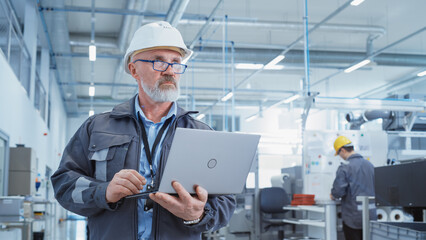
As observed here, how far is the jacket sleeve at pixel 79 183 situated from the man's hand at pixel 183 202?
20 cm

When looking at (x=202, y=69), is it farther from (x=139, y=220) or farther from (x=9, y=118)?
(x=139, y=220)

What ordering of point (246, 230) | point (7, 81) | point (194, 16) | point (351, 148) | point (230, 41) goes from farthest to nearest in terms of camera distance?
point (230, 41)
point (194, 16)
point (246, 230)
point (7, 81)
point (351, 148)

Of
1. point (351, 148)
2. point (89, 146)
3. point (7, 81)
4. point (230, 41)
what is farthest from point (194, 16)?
point (89, 146)

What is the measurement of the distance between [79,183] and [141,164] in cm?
21

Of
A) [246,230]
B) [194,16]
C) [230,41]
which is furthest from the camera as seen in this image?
[230,41]

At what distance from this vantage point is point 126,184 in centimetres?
140

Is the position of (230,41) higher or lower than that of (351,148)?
higher

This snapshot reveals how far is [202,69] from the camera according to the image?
1351 centimetres

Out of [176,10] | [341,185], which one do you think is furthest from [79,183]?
[176,10]

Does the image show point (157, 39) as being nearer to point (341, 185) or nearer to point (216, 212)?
point (216, 212)

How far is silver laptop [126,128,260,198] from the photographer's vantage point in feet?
4.62

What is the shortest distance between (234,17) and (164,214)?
8773mm

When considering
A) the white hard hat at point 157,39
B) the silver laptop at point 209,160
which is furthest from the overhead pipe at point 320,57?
the silver laptop at point 209,160

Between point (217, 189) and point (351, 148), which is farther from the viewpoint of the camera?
point (351, 148)
